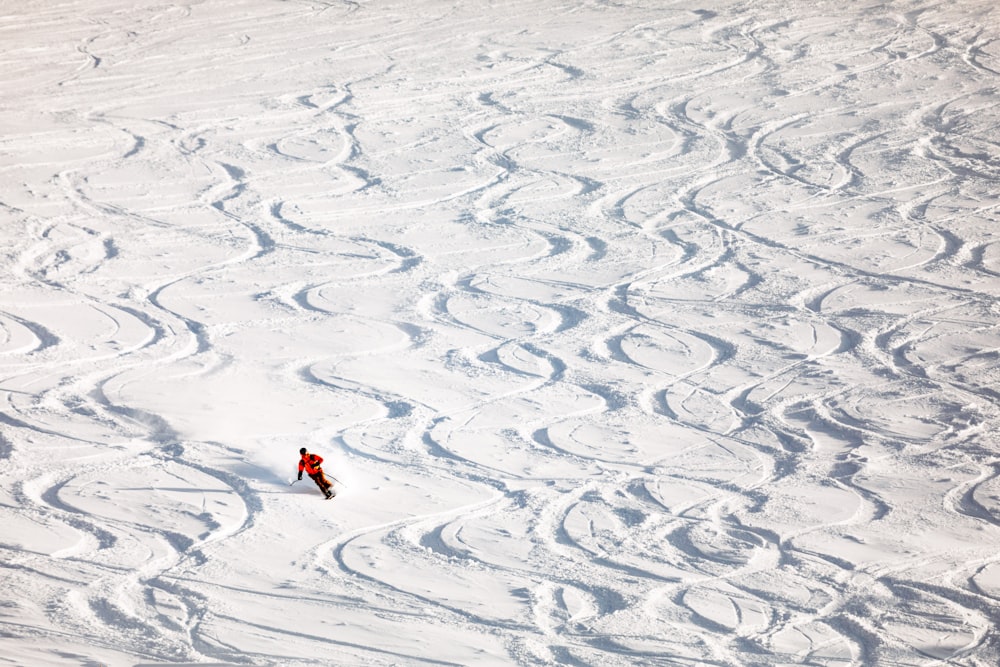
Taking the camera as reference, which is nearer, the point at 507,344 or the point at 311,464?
the point at 311,464

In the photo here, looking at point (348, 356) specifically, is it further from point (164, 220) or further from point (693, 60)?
point (693, 60)

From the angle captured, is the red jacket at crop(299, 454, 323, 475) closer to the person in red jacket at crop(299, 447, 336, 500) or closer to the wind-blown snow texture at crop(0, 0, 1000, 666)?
the person in red jacket at crop(299, 447, 336, 500)

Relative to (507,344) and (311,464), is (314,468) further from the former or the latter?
(507,344)

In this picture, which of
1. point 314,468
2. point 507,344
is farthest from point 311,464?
point 507,344

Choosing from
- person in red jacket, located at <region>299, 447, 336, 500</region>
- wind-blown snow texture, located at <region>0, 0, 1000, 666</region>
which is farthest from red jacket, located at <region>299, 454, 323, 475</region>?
wind-blown snow texture, located at <region>0, 0, 1000, 666</region>

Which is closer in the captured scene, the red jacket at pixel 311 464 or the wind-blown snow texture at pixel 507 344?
the wind-blown snow texture at pixel 507 344

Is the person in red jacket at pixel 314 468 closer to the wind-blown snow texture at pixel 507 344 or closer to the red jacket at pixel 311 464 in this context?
the red jacket at pixel 311 464

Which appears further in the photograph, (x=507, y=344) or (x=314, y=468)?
(x=507, y=344)

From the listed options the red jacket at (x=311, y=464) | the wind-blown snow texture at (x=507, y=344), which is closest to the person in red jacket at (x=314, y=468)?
the red jacket at (x=311, y=464)

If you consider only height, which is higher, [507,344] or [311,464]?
[311,464]

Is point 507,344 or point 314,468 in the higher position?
point 314,468
